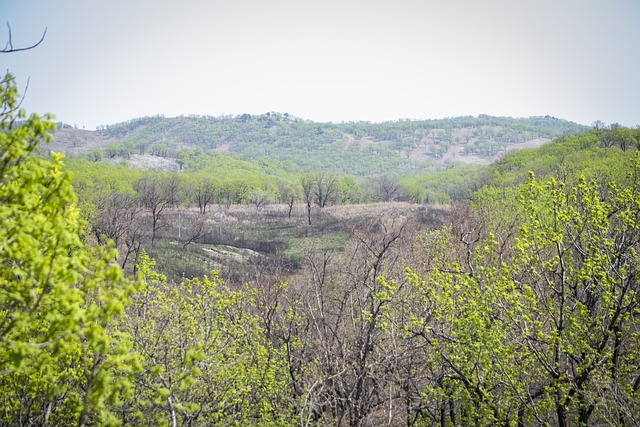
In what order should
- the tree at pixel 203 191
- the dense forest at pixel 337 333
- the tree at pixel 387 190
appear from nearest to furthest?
1. the dense forest at pixel 337 333
2. the tree at pixel 203 191
3. the tree at pixel 387 190

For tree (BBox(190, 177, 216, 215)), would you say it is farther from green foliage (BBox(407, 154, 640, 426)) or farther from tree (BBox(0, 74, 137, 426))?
tree (BBox(0, 74, 137, 426))

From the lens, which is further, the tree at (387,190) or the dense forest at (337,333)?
A: the tree at (387,190)

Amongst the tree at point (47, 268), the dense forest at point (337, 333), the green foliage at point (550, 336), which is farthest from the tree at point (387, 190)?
the tree at point (47, 268)

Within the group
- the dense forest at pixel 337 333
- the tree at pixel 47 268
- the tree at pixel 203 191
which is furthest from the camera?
the tree at pixel 203 191

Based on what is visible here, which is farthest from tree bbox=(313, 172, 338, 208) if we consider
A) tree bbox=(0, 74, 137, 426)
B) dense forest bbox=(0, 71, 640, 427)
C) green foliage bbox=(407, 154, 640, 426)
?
tree bbox=(0, 74, 137, 426)

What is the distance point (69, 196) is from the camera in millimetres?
4156

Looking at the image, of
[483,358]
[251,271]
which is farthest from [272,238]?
[483,358]

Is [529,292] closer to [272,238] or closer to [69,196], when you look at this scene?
[69,196]

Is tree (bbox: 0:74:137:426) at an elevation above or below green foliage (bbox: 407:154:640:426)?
above

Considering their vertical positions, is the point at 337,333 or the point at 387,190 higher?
the point at 387,190

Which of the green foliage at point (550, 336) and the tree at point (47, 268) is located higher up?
the tree at point (47, 268)

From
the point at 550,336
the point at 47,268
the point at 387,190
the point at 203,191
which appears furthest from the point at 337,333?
the point at 387,190

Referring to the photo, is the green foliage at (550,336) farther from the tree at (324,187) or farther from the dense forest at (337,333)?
the tree at (324,187)

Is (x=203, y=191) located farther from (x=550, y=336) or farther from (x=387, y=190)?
(x=550, y=336)
